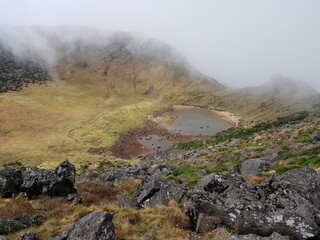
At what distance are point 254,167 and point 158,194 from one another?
14145 millimetres

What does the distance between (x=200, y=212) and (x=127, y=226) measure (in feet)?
10.9

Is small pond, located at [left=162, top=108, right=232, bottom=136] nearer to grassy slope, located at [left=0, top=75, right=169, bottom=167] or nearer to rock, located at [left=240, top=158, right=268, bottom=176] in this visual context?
grassy slope, located at [left=0, top=75, right=169, bottom=167]

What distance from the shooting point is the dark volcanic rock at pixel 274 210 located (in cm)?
997

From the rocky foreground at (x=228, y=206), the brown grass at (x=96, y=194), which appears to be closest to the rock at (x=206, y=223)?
the rocky foreground at (x=228, y=206)

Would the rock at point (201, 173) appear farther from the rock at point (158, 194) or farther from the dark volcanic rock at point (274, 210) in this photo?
the dark volcanic rock at point (274, 210)

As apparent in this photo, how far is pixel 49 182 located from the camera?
67.6 ft

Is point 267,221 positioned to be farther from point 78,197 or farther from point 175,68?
point 175,68

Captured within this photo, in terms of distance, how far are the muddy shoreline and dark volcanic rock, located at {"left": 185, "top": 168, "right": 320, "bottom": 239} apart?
5822 cm

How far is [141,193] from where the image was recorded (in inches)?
688

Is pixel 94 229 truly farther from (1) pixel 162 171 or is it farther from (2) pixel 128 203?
(1) pixel 162 171

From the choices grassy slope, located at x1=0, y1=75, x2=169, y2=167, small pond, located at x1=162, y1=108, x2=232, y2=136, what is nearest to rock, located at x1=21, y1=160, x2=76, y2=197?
grassy slope, located at x1=0, y1=75, x2=169, y2=167

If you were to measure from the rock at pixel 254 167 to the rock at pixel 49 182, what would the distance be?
646 inches

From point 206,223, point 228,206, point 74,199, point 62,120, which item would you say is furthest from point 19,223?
point 62,120

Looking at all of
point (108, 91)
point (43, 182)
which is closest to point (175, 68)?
point (108, 91)
